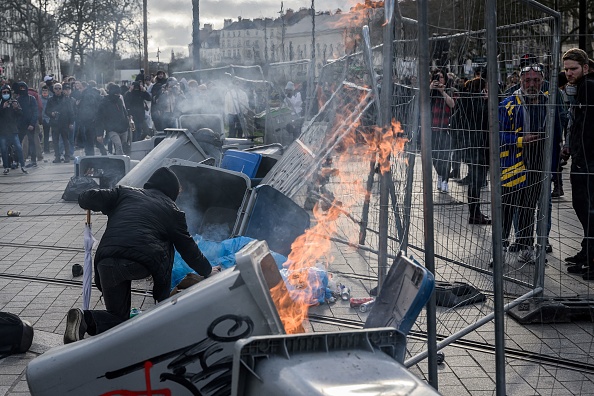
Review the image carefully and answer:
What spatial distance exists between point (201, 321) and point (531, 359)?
9.42 feet

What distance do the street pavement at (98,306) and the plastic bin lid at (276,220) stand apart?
2.03 ft

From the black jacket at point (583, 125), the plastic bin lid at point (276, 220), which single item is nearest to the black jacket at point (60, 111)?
the plastic bin lid at point (276, 220)

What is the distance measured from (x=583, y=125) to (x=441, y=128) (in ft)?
6.36

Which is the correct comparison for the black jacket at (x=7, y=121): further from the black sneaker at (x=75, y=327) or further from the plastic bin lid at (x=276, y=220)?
the black sneaker at (x=75, y=327)

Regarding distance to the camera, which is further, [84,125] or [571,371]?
[84,125]

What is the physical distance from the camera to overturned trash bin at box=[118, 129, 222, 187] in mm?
9562

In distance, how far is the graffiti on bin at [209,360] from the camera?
3.56 meters

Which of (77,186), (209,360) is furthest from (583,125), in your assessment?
(77,186)

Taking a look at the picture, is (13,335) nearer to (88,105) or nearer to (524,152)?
(524,152)

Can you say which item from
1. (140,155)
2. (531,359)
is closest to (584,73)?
(531,359)

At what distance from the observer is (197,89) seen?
64.1 ft

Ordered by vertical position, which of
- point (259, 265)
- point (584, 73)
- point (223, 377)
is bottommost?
point (223, 377)

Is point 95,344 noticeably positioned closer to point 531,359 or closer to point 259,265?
point 259,265

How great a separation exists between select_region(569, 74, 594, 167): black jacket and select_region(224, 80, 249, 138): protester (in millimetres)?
12964
